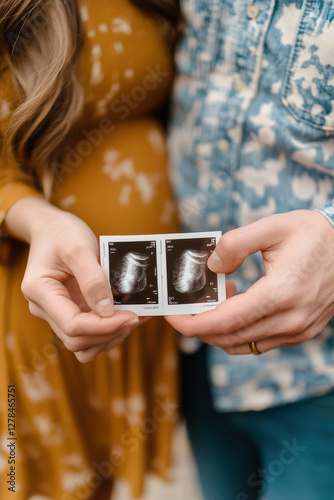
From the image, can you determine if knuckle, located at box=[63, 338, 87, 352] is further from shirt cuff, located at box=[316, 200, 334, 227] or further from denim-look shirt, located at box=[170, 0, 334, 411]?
shirt cuff, located at box=[316, 200, 334, 227]

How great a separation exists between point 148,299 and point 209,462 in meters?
0.51

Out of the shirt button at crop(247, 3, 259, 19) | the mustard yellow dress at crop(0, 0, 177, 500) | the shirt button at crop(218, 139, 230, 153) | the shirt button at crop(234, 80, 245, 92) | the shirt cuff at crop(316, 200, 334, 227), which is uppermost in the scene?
the shirt button at crop(247, 3, 259, 19)

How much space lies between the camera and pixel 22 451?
80 centimetres

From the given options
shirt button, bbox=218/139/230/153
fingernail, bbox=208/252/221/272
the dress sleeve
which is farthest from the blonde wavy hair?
fingernail, bbox=208/252/221/272

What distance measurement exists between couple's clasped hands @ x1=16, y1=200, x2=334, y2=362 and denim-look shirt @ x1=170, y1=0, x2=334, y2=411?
0.07 m

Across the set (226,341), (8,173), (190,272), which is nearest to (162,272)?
(190,272)

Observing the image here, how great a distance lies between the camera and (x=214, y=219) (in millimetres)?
801

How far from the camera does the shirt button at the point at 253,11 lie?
0.70 metres

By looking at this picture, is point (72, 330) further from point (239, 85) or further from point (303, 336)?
point (239, 85)

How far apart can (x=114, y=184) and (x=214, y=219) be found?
19 cm

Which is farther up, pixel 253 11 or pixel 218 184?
pixel 253 11

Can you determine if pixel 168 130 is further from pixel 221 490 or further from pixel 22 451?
pixel 221 490

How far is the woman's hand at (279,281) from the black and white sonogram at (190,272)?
25 millimetres

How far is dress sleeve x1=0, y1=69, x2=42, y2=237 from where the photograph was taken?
75 cm
